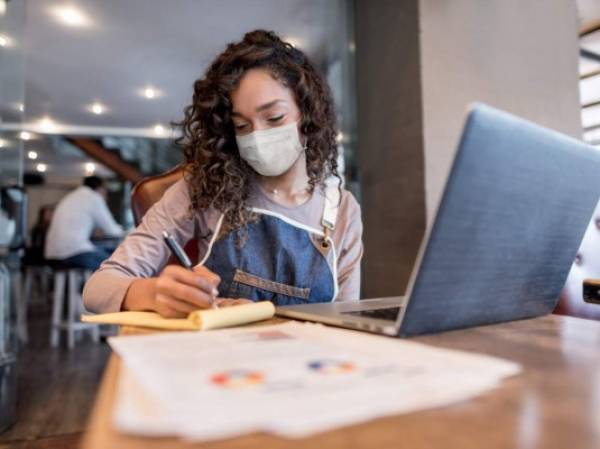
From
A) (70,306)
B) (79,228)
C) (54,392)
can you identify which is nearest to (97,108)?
(79,228)

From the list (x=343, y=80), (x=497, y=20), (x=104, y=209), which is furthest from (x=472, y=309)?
(x=104, y=209)

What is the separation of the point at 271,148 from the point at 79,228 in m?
2.77

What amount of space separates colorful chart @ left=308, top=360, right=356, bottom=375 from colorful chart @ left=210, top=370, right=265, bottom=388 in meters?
0.04

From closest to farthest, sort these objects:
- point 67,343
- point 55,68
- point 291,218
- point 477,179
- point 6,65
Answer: point 477,179, point 291,218, point 6,65, point 67,343, point 55,68

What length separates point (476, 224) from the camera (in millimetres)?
404

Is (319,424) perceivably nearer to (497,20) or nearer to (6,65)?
(6,65)

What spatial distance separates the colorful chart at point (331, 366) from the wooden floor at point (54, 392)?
150cm

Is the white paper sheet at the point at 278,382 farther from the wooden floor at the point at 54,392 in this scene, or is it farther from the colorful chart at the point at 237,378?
the wooden floor at the point at 54,392

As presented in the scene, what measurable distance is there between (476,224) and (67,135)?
20.8 ft

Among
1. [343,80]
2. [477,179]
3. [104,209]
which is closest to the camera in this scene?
[477,179]

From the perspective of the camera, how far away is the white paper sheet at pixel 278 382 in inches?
8.4

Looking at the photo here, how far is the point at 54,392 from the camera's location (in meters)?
2.01

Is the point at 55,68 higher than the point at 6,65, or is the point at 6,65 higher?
the point at 55,68

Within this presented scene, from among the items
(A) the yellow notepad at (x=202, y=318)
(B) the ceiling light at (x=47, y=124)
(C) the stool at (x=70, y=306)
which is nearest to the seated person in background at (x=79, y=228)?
(C) the stool at (x=70, y=306)
